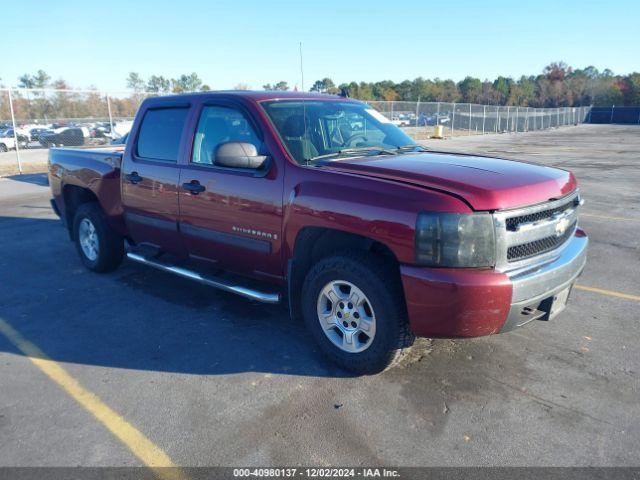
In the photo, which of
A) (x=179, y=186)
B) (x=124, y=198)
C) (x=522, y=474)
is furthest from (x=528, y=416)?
(x=124, y=198)

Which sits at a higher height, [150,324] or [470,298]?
[470,298]

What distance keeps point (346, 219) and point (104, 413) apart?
1969mm

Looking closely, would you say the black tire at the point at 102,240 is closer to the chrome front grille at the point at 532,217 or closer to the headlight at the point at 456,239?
the headlight at the point at 456,239

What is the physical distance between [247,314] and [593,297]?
341cm

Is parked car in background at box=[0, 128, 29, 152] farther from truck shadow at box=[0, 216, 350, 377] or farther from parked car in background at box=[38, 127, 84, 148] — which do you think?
truck shadow at box=[0, 216, 350, 377]

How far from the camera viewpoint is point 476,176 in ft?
11.0

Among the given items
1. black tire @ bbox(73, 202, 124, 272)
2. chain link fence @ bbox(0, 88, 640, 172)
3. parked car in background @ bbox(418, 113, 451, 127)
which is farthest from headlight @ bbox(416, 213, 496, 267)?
parked car in background @ bbox(418, 113, 451, 127)

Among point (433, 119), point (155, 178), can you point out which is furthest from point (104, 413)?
point (433, 119)

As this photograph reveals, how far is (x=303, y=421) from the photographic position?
306cm

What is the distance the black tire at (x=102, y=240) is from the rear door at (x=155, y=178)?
0.46 m

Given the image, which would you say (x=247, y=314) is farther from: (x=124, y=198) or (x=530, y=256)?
(x=530, y=256)

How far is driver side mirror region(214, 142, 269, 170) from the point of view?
3770mm

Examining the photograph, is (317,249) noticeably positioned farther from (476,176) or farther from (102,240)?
(102,240)

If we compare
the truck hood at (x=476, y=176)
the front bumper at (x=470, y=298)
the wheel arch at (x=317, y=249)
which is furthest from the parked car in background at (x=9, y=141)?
the front bumper at (x=470, y=298)
